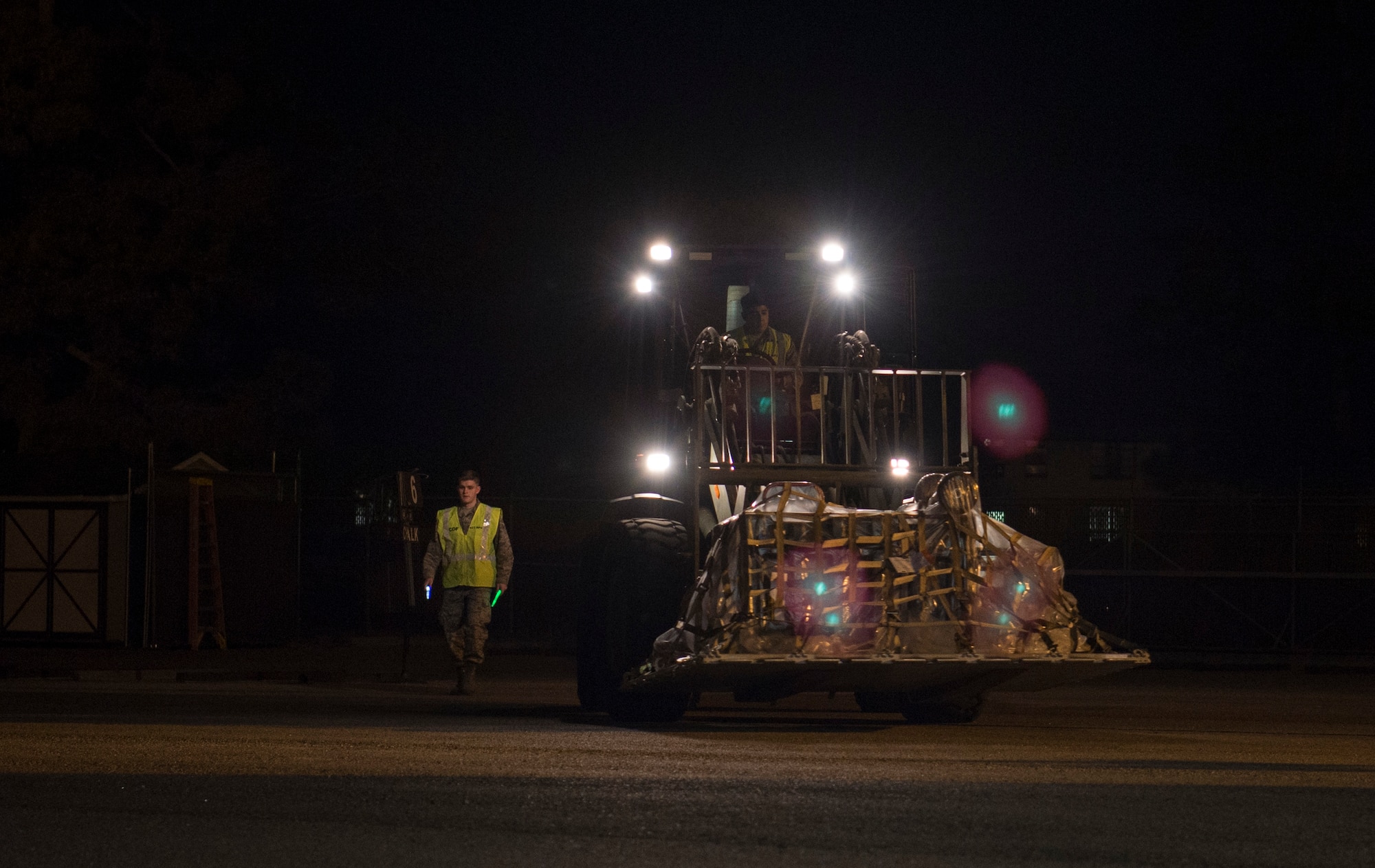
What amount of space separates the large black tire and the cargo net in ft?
1.72

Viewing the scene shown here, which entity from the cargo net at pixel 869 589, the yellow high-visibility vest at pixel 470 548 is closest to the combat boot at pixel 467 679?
the yellow high-visibility vest at pixel 470 548

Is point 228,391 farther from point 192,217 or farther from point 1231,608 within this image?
point 1231,608

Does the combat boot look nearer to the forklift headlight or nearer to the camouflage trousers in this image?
the camouflage trousers

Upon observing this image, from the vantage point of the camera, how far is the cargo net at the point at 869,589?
1003cm

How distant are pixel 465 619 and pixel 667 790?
780 cm

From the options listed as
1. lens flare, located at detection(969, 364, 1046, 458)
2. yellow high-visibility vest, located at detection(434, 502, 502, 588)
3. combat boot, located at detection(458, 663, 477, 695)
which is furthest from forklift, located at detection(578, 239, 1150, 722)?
lens flare, located at detection(969, 364, 1046, 458)

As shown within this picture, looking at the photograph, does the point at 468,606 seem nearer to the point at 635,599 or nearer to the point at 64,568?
the point at 635,599

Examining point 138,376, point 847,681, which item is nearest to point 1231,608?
point 847,681

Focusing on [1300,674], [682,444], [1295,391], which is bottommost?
[1300,674]

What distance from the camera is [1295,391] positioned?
1313 inches

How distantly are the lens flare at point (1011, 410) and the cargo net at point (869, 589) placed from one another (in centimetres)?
4469

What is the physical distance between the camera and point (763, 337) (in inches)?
485

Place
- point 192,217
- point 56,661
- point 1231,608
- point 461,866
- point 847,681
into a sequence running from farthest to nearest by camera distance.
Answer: point 192,217 → point 1231,608 → point 56,661 → point 847,681 → point 461,866

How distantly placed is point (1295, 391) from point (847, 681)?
25.9m
